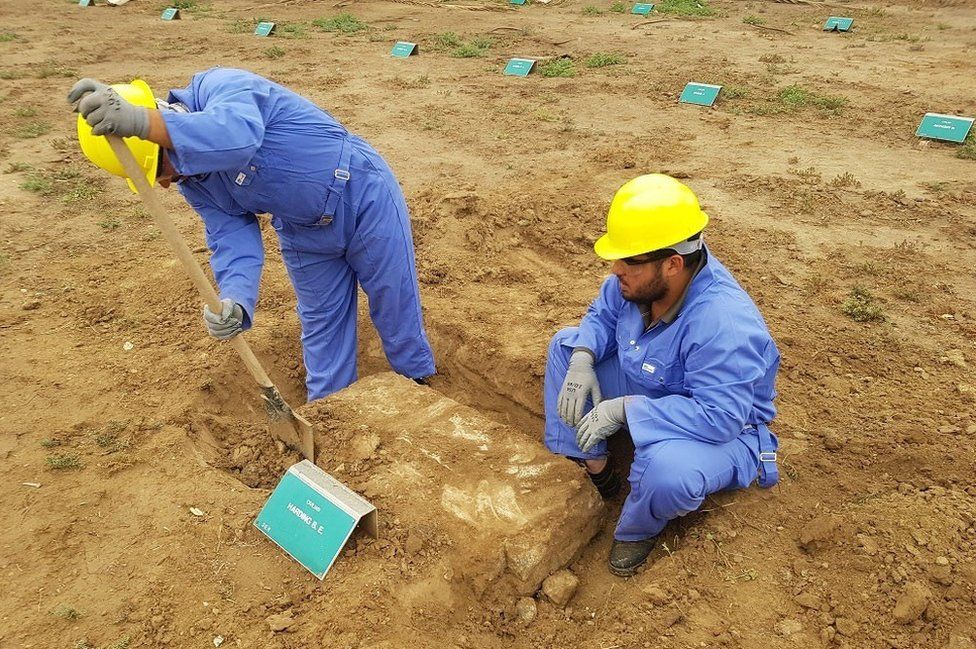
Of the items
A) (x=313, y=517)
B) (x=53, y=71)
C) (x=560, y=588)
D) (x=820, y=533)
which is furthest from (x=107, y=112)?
(x=53, y=71)

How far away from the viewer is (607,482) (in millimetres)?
2898

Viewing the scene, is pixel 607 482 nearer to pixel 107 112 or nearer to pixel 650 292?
pixel 650 292

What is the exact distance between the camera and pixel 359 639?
209 centimetres

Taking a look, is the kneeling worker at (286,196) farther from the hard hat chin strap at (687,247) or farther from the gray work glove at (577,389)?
the hard hat chin strap at (687,247)

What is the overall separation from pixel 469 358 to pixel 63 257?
9.99 ft

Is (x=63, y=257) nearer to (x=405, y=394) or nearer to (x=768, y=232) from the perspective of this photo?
(x=405, y=394)

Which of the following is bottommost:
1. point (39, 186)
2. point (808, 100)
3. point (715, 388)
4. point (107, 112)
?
point (808, 100)

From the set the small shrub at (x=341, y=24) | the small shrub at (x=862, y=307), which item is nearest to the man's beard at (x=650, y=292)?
the small shrub at (x=862, y=307)

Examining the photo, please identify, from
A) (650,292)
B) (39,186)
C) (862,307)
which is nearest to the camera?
(650,292)

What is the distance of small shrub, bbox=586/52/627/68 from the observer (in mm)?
9188

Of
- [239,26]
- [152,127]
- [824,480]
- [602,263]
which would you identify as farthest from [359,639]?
[239,26]

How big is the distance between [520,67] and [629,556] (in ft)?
25.2

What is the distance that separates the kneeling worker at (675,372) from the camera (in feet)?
7.42

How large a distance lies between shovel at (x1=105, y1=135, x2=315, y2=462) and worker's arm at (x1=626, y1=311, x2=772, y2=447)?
136cm
